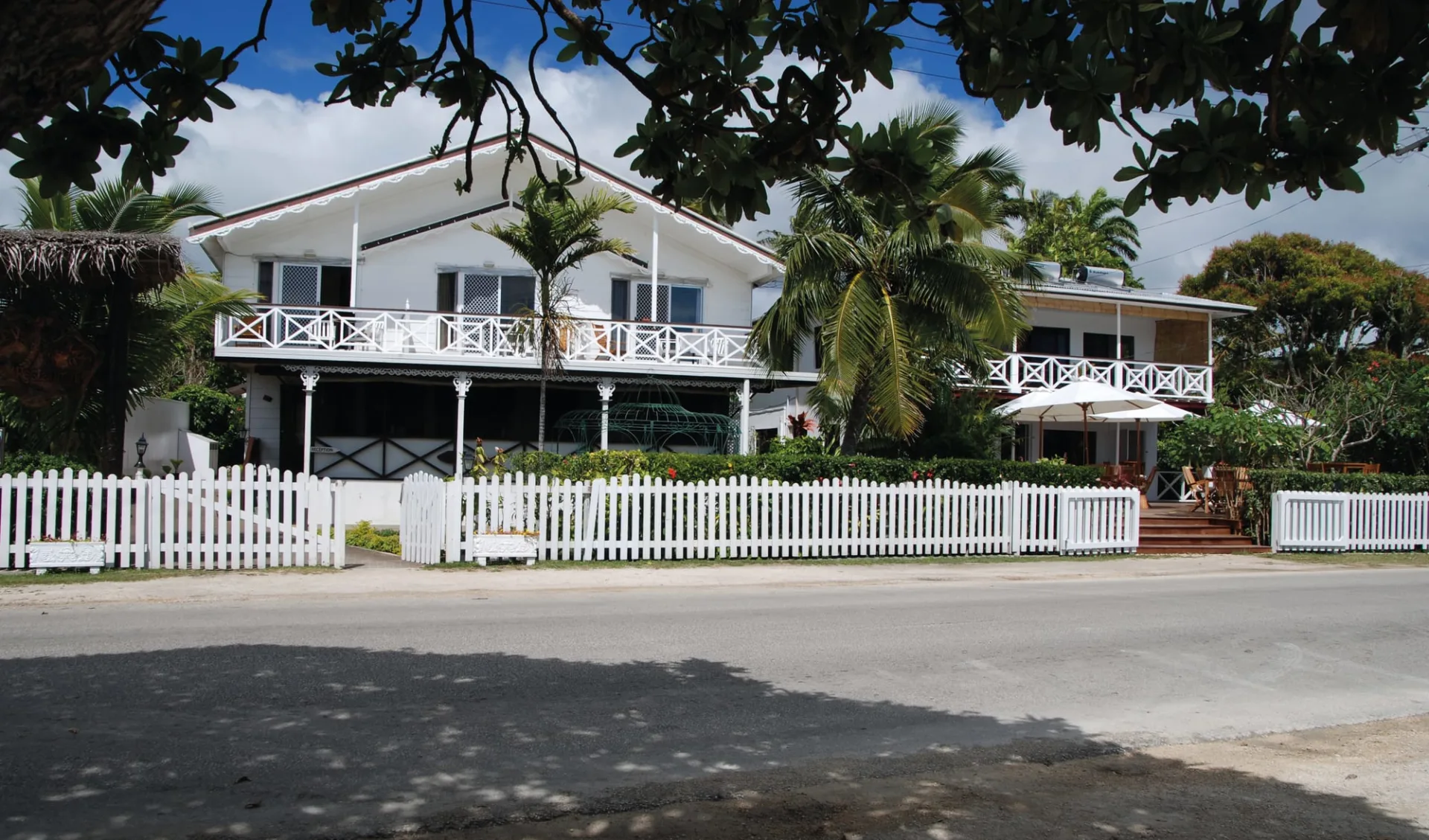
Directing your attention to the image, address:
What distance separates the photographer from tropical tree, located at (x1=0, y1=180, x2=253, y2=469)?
1497 cm

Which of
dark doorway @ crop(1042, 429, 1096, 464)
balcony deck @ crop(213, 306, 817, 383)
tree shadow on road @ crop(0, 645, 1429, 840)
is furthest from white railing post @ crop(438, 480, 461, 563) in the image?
dark doorway @ crop(1042, 429, 1096, 464)

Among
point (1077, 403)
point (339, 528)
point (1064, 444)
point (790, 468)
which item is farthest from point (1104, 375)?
point (339, 528)

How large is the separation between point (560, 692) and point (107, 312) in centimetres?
1171

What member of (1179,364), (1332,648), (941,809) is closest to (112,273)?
(941,809)

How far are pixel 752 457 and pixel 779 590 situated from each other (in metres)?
4.81

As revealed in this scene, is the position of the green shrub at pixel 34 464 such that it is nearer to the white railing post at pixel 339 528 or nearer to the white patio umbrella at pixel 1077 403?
the white railing post at pixel 339 528

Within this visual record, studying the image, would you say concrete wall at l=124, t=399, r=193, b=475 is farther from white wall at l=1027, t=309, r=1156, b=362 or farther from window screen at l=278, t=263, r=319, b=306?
white wall at l=1027, t=309, r=1156, b=362

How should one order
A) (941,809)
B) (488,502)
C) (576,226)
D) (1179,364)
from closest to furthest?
(941,809)
(488,502)
(576,226)
(1179,364)

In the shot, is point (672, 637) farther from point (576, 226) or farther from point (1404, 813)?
point (576, 226)

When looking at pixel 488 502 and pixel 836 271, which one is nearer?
pixel 488 502

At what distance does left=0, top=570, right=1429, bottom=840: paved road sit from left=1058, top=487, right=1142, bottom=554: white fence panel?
681 cm

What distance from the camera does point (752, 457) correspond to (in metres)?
18.2

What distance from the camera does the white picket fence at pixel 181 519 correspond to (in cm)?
1327

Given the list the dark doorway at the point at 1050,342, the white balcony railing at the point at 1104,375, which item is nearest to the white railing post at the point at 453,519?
the white balcony railing at the point at 1104,375
